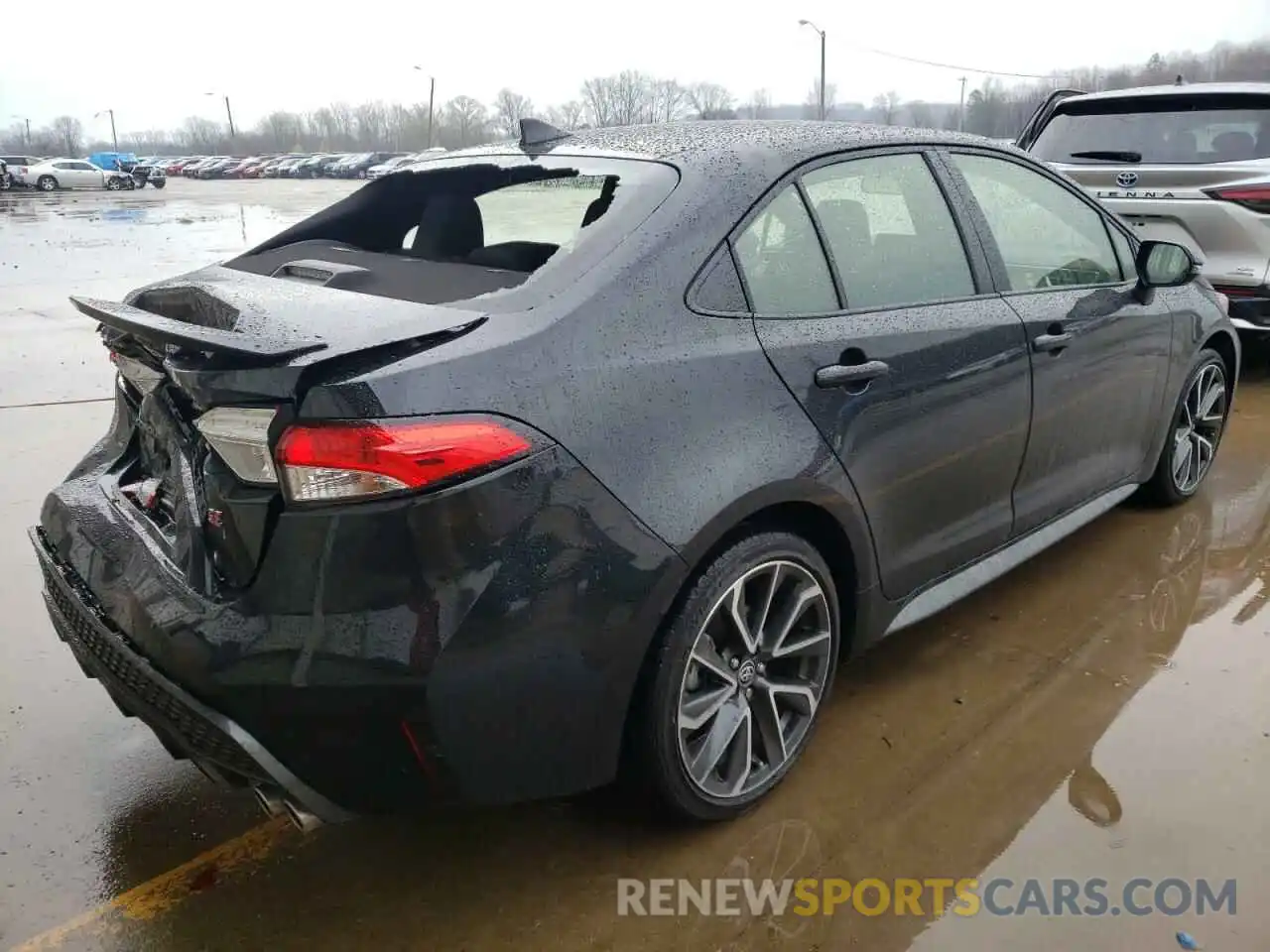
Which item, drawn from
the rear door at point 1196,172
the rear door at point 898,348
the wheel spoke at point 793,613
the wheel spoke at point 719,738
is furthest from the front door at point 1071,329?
the rear door at point 1196,172

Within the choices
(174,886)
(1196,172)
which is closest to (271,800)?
(174,886)

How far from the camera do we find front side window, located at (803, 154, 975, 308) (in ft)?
8.78

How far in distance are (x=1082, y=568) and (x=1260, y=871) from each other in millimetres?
1748

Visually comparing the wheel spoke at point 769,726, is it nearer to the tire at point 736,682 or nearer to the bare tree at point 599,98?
the tire at point 736,682

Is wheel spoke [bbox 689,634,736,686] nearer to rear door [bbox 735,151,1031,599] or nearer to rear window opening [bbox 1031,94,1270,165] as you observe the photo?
rear door [bbox 735,151,1031,599]

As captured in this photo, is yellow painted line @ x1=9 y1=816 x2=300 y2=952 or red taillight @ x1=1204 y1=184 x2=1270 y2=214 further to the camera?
red taillight @ x1=1204 y1=184 x2=1270 y2=214

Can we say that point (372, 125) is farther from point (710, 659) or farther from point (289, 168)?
point (710, 659)

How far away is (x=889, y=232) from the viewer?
285cm

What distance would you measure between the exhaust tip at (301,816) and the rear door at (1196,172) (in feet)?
18.4

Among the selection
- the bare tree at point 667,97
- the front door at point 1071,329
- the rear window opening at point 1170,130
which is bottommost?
the front door at point 1071,329

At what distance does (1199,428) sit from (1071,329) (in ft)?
5.40

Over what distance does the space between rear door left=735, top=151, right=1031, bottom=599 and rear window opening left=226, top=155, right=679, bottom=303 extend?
36 cm

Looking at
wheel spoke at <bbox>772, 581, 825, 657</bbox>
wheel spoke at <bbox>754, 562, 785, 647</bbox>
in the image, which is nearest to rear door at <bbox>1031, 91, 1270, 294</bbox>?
wheel spoke at <bbox>772, 581, 825, 657</bbox>

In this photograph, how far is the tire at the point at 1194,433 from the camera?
426 centimetres
